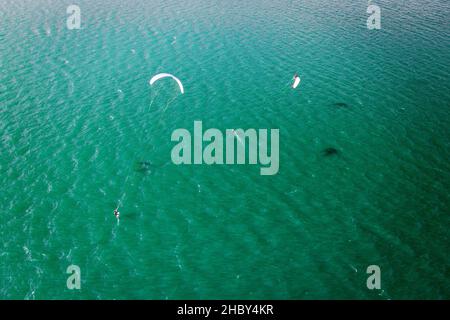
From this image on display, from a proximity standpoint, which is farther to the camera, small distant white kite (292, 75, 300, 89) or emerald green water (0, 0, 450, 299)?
small distant white kite (292, 75, 300, 89)

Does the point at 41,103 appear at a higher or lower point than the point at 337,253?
higher

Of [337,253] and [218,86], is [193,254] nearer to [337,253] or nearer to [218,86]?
[337,253]

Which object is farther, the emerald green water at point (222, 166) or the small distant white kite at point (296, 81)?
the small distant white kite at point (296, 81)

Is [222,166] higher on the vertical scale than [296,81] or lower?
lower

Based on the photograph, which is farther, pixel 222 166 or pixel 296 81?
pixel 296 81

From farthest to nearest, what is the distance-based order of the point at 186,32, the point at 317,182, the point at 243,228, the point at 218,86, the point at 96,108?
the point at 186,32, the point at 218,86, the point at 96,108, the point at 317,182, the point at 243,228

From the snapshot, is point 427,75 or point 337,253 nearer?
point 337,253

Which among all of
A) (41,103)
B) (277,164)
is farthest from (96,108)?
A: (277,164)
